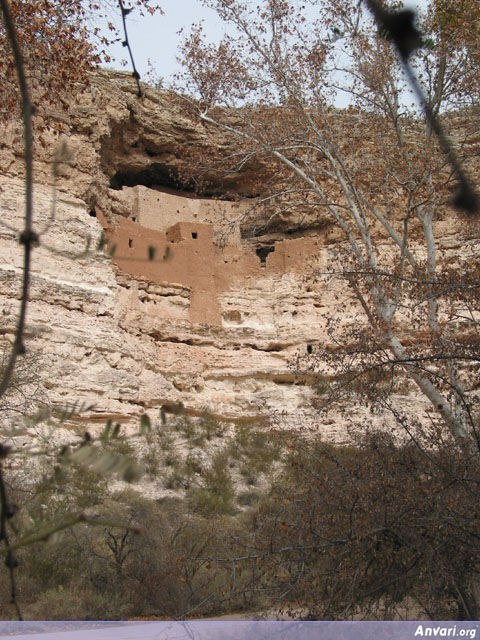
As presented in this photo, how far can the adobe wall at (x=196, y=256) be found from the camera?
16156mm

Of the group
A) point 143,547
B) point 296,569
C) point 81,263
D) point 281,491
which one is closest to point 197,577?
point 143,547

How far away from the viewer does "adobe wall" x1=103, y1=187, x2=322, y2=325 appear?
1616cm

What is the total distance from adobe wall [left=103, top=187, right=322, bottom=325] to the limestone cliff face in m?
0.03

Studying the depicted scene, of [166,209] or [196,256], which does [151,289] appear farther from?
[166,209]

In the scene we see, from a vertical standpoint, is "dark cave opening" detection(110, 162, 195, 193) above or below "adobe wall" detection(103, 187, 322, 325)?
above

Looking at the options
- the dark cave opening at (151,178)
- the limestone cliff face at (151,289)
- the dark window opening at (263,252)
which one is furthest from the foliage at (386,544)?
the dark cave opening at (151,178)

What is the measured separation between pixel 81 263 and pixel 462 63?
808 centimetres

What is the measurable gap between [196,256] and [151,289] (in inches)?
51.8

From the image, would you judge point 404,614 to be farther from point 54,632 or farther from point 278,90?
point 278,90

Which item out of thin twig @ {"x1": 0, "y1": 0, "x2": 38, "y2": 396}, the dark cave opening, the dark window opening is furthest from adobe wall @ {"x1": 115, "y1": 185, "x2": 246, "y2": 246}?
thin twig @ {"x1": 0, "y1": 0, "x2": 38, "y2": 396}

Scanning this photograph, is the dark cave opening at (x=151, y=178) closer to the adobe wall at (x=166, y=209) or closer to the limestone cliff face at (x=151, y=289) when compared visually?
the limestone cliff face at (x=151, y=289)

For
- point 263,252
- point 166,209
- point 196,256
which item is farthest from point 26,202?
point 263,252

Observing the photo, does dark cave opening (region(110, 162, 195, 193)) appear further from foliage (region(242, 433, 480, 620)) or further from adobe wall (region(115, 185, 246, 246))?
foliage (region(242, 433, 480, 620))

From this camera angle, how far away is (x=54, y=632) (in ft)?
20.6
